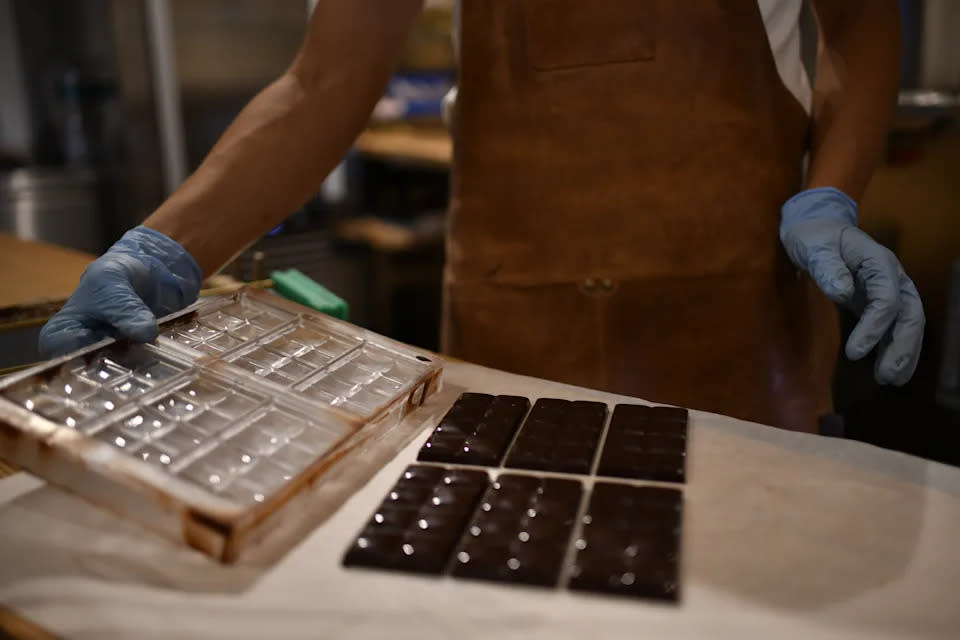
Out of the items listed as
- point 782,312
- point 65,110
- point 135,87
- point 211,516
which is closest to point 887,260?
point 782,312

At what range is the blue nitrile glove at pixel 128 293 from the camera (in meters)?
0.90

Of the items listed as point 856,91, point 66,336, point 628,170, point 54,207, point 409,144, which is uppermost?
point 856,91

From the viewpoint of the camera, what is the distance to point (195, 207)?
1074 millimetres

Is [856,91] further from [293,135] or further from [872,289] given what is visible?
[293,135]

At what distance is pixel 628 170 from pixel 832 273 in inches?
13.3

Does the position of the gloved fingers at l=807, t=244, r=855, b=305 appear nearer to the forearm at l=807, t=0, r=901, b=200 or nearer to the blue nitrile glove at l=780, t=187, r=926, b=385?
the blue nitrile glove at l=780, t=187, r=926, b=385

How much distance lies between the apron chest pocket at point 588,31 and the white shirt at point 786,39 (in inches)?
5.4

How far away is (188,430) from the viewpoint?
30.5 inches

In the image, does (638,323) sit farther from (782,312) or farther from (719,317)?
(782,312)

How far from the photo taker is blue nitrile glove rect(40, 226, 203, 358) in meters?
0.90

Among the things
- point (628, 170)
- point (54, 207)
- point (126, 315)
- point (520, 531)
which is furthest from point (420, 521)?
point (54, 207)

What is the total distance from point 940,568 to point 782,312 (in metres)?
0.64

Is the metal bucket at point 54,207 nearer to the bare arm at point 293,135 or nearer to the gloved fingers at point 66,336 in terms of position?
the bare arm at point 293,135

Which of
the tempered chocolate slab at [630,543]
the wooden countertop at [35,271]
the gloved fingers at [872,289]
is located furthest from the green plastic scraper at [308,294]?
the gloved fingers at [872,289]
